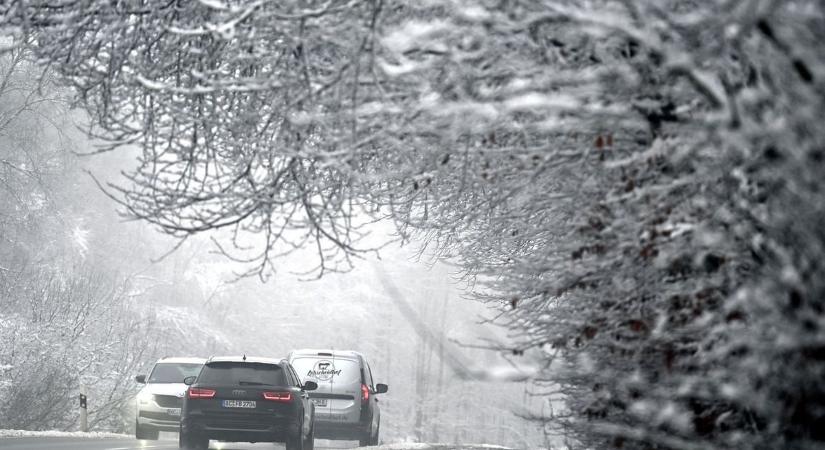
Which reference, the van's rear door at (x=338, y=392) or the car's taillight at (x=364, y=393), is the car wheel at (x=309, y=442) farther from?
the car's taillight at (x=364, y=393)

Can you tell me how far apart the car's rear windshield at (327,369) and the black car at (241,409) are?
132 inches

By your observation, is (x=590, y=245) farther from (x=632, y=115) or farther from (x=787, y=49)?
(x=787, y=49)

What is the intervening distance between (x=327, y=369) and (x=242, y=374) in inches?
148

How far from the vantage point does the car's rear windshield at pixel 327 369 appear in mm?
17312

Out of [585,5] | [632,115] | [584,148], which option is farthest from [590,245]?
[585,5]

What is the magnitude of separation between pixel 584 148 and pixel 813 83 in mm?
2208

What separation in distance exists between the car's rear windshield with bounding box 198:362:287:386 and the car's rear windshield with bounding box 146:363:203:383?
4819 mm

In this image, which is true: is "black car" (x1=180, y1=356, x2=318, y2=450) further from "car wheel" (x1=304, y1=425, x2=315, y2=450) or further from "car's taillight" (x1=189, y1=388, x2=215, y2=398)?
"car wheel" (x1=304, y1=425, x2=315, y2=450)

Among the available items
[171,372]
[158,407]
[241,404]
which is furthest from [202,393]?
[171,372]

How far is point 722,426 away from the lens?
19.5ft

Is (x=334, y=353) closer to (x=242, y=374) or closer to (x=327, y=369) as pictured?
(x=327, y=369)

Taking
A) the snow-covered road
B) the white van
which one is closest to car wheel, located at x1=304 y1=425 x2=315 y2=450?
the snow-covered road

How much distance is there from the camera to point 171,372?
61.8 ft

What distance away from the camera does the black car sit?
44.7 ft
